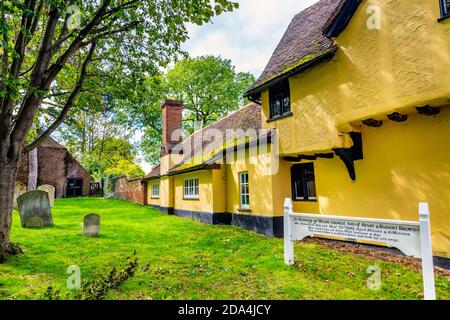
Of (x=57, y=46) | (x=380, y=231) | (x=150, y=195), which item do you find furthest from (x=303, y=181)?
(x=150, y=195)

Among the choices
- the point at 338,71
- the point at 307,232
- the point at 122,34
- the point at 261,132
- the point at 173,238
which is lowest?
the point at 173,238

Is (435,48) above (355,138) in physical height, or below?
above

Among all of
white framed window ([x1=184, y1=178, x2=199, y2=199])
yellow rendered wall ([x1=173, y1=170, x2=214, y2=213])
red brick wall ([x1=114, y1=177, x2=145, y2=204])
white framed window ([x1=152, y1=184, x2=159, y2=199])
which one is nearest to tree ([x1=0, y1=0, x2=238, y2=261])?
yellow rendered wall ([x1=173, y1=170, x2=214, y2=213])

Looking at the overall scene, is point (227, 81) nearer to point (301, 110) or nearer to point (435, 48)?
point (301, 110)

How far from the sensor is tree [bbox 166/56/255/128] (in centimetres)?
3616

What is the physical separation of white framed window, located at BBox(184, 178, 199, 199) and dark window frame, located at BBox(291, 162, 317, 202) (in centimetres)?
669

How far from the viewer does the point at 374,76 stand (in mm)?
7184

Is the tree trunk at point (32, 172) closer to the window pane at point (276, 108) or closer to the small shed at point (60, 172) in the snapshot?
the small shed at point (60, 172)

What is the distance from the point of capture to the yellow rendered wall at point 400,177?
657 centimetres

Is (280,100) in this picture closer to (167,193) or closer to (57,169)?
(167,193)

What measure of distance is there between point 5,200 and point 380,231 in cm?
884

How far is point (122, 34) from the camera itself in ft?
31.4
